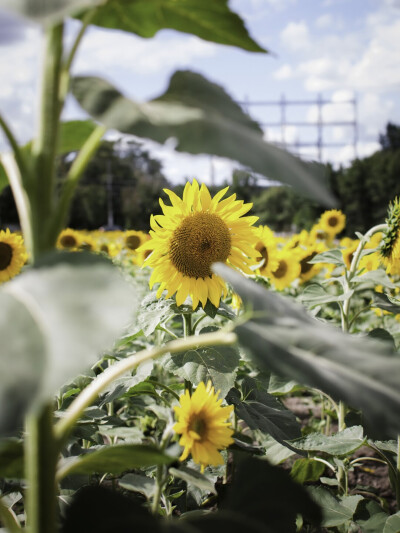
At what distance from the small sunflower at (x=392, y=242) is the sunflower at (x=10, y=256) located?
1.91 meters

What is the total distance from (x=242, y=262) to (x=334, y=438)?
54 cm

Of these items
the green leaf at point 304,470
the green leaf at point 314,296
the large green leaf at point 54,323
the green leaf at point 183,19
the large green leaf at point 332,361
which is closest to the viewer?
the large green leaf at point 54,323

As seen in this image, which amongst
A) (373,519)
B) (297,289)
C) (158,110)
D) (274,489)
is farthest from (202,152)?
(297,289)

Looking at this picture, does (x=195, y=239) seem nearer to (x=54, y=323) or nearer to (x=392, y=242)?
(x=392, y=242)

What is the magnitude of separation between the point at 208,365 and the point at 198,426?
0.89 feet

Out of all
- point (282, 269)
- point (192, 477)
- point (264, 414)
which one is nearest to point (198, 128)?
point (192, 477)

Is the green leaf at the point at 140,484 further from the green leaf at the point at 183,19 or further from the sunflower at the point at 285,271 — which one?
the sunflower at the point at 285,271

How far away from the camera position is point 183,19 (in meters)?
0.62

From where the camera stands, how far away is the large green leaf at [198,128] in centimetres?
50

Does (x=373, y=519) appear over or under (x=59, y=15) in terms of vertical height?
under

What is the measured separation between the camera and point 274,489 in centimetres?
57

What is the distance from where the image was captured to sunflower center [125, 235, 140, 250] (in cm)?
→ 466

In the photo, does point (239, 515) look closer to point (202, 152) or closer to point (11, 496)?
point (202, 152)

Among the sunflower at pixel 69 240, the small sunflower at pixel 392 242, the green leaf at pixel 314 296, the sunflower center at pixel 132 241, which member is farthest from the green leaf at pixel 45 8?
the sunflower center at pixel 132 241
